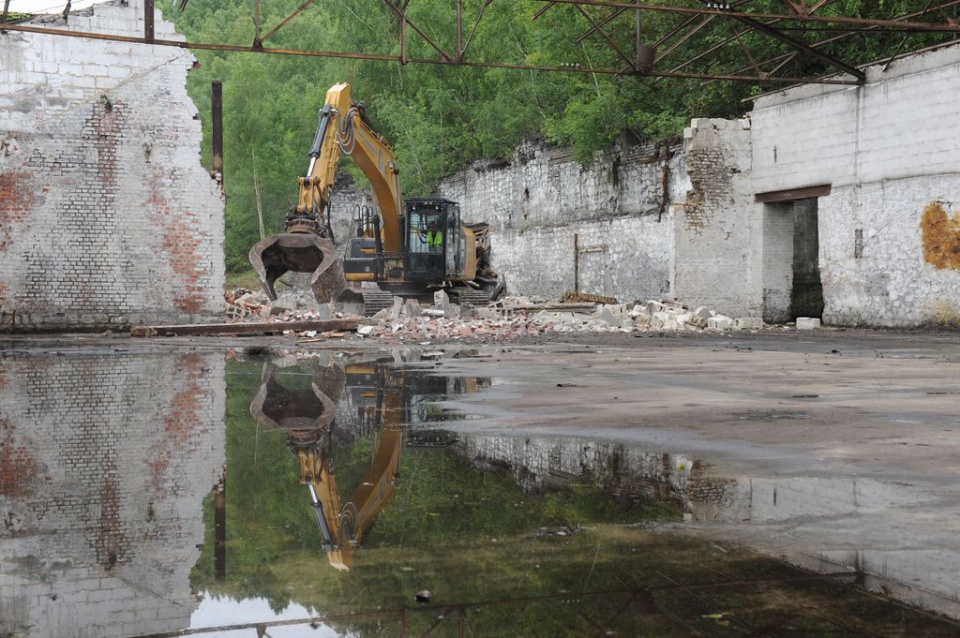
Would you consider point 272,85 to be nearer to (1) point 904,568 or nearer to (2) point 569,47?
(2) point 569,47

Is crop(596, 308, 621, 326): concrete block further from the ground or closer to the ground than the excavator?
closer to the ground

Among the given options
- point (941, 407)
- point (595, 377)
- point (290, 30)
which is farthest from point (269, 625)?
point (290, 30)

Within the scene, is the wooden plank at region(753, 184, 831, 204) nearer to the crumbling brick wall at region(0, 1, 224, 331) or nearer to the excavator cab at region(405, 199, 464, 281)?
the excavator cab at region(405, 199, 464, 281)

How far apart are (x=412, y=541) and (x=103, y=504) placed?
4.83ft

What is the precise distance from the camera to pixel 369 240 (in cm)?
2647

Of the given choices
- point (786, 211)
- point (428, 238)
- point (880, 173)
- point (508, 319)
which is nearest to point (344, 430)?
point (508, 319)

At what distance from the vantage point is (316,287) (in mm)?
19188

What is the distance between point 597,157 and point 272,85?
108 ft

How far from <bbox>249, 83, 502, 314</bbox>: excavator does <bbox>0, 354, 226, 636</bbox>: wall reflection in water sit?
1058 centimetres

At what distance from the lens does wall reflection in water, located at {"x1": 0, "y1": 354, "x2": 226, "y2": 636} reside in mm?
2604

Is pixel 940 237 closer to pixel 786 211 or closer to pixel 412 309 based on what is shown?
pixel 786 211

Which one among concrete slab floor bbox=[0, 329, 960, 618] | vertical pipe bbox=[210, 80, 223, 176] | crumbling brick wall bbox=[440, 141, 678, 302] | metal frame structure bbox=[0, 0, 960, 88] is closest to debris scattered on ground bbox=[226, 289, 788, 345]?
crumbling brick wall bbox=[440, 141, 678, 302]

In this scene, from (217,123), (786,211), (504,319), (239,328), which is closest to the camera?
(239,328)

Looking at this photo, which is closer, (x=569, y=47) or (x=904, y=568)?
(x=904, y=568)
